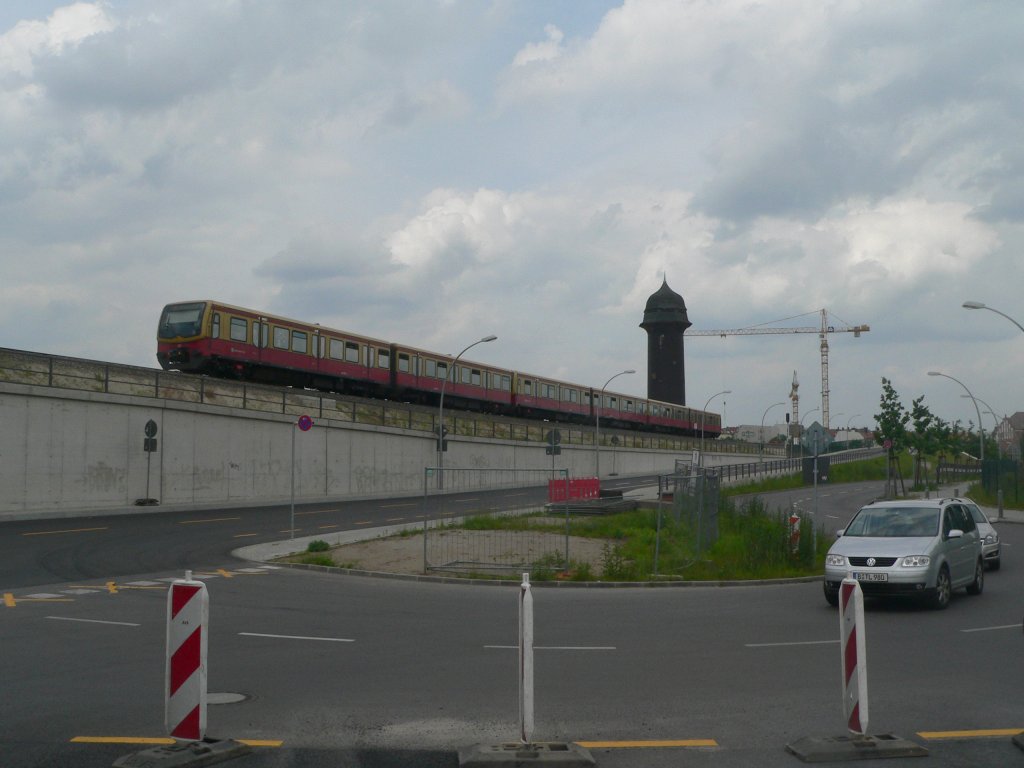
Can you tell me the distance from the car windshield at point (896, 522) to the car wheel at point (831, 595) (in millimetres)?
1298

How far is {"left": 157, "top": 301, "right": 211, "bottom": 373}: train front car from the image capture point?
117ft

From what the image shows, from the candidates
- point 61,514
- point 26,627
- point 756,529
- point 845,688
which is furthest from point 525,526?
point 61,514

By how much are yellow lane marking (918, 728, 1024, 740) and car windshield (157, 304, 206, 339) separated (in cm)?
3223

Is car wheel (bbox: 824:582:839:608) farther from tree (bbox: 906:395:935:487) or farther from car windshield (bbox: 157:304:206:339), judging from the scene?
tree (bbox: 906:395:935:487)

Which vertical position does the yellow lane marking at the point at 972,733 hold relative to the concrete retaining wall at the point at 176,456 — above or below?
below

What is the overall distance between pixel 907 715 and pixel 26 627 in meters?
10.0

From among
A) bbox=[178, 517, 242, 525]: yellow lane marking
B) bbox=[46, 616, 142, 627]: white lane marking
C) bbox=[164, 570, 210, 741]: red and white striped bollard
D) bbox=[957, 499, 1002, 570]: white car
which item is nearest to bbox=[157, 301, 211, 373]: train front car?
bbox=[178, 517, 242, 525]: yellow lane marking

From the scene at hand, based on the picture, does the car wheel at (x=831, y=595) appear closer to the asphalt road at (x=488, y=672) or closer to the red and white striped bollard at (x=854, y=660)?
the asphalt road at (x=488, y=672)

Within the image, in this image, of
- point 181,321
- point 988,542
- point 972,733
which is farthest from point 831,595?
point 181,321

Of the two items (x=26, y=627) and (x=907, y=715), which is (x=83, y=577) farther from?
(x=907, y=715)

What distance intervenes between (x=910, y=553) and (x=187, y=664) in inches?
434

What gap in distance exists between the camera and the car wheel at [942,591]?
14234 millimetres

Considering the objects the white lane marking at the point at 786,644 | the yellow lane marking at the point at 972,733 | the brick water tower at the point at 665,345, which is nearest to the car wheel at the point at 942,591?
the white lane marking at the point at 786,644

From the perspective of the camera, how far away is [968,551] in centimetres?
1584
